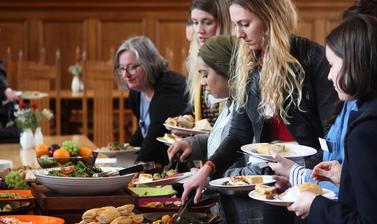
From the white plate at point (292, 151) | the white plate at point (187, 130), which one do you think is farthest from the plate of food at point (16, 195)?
the white plate at point (187, 130)

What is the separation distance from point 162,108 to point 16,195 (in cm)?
178

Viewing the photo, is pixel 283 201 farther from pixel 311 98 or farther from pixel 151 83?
pixel 151 83

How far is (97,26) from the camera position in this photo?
9.78m

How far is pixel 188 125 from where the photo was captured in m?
3.88

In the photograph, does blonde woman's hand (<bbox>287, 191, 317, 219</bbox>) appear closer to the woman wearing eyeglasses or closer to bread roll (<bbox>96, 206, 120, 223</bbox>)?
bread roll (<bbox>96, 206, 120, 223</bbox>)

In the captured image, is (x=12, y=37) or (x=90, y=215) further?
(x=12, y=37)

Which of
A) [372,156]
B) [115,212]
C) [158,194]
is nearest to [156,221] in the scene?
[115,212]

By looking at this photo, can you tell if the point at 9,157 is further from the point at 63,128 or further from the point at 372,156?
the point at 63,128

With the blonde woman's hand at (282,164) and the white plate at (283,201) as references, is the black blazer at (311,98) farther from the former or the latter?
the white plate at (283,201)

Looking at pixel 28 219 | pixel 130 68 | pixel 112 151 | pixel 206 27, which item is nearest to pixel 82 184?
pixel 28 219

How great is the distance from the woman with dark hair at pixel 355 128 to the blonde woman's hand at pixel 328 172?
158 mm

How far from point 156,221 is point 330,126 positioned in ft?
2.08

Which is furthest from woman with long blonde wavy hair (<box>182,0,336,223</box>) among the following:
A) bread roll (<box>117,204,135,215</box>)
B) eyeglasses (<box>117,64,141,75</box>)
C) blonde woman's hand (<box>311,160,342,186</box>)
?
eyeglasses (<box>117,64,141,75</box>)

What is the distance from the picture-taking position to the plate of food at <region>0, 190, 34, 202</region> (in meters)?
2.69
